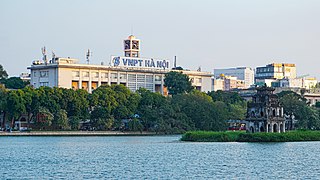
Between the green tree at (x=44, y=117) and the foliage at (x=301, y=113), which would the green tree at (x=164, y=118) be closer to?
the foliage at (x=301, y=113)

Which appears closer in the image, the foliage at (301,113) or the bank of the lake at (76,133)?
the bank of the lake at (76,133)

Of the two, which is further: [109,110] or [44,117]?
[109,110]

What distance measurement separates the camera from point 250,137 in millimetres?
114188

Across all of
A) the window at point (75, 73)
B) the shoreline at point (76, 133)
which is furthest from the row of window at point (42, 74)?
the shoreline at point (76, 133)

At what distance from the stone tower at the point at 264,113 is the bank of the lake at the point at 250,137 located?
417 cm

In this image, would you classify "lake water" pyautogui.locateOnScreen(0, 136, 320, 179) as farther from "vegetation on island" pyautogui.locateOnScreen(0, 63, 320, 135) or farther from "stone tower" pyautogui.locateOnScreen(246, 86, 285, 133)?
"vegetation on island" pyautogui.locateOnScreen(0, 63, 320, 135)

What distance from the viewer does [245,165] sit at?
7719 cm

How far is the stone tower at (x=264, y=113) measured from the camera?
120m

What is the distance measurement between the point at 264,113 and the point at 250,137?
23.9 feet

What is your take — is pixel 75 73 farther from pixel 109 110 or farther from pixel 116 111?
pixel 109 110

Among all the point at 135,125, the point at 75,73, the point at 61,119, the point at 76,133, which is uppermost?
the point at 75,73

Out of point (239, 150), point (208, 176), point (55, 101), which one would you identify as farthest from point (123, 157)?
point (55, 101)

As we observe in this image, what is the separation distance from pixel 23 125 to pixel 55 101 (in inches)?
440

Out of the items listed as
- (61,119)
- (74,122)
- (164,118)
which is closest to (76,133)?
(74,122)
